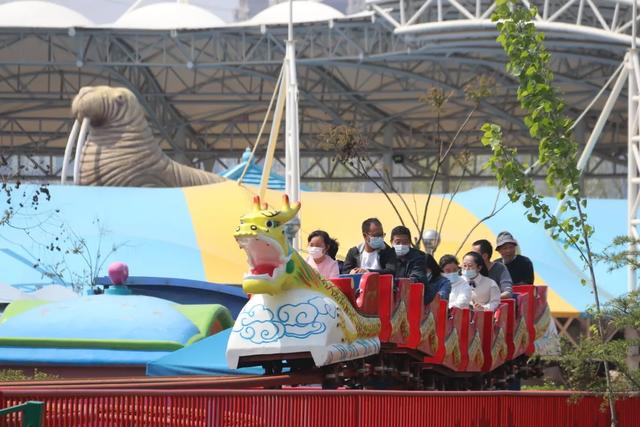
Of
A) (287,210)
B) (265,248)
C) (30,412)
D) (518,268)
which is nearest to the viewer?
(30,412)

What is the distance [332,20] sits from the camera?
45219 mm

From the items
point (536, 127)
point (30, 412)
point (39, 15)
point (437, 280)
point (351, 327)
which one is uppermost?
point (39, 15)

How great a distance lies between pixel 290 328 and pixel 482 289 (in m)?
4.19

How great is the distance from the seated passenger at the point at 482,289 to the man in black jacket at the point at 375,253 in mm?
1652

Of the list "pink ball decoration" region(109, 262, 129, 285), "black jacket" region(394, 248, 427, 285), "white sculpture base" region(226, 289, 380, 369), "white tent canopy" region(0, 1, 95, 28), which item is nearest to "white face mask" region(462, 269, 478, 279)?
"black jacket" region(394, 248, 427, 285)

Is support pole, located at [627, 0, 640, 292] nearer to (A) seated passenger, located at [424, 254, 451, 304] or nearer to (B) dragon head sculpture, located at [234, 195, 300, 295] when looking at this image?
(A) seated passenger, located at [424, 254, 451, 304]

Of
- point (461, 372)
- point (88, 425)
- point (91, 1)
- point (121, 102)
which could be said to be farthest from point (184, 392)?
point (91, 1)

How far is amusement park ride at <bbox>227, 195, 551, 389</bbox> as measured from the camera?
35.7 ft

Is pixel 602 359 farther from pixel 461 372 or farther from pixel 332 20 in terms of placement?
pixel 332 20

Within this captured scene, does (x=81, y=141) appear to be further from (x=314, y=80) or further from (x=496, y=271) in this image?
(x=314, y=80)

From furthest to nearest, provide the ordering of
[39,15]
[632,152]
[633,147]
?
[39,15] < [632,152] < [633,147]

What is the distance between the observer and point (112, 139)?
34625 millimetres

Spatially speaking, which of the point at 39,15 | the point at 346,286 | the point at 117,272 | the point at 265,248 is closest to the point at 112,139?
the point at 117,272

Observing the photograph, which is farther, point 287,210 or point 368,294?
point 368,294
